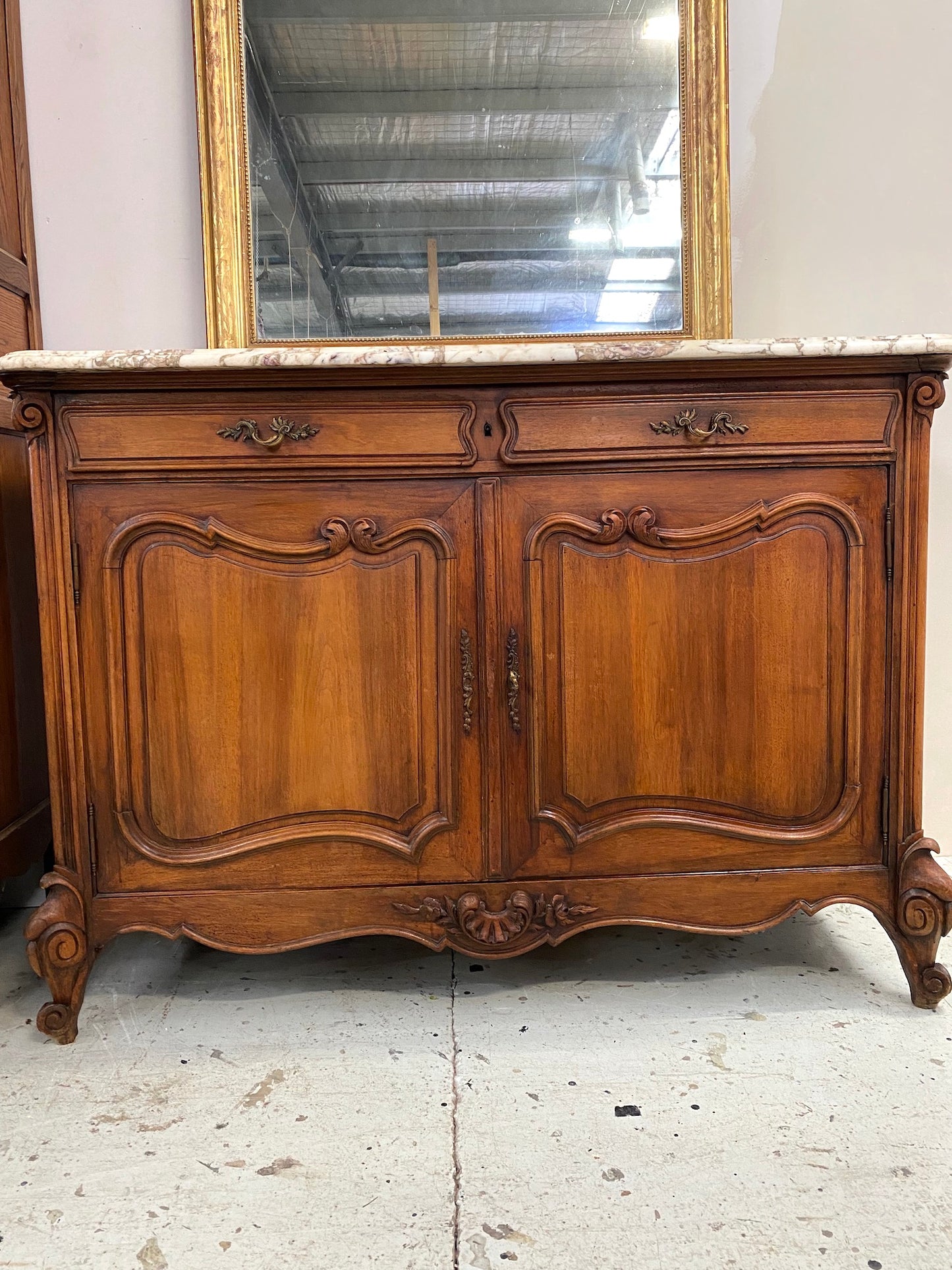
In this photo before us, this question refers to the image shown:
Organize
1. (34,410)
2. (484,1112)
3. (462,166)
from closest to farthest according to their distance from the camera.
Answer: (484,1112) → (34,410) → (462,166)

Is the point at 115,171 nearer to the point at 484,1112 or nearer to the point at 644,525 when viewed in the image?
the point at 644,525

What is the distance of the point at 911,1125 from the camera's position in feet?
3.46

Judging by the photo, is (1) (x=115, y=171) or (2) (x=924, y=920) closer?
(2) (x=924, y=920)

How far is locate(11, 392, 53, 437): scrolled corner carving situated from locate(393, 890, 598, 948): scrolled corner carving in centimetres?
85

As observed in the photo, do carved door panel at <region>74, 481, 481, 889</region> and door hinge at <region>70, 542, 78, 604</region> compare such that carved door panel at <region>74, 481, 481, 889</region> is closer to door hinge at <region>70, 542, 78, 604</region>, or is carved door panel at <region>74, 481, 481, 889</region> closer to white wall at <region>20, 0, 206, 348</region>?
door hinge at <region>70, 542, 78, 604</region>

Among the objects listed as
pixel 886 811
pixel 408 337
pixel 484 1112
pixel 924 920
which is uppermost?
pixel 408 337

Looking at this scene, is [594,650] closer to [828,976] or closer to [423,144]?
[828,976]

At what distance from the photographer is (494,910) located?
1.28 meters

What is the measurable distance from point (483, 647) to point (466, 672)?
0.14ft

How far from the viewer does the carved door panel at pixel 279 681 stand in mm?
1222

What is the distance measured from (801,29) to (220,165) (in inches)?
46.7

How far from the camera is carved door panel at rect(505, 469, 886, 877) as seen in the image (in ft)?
4.06

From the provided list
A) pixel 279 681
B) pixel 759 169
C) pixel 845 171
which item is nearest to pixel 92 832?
pixel 279 681

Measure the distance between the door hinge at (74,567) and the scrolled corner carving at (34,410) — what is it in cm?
17
